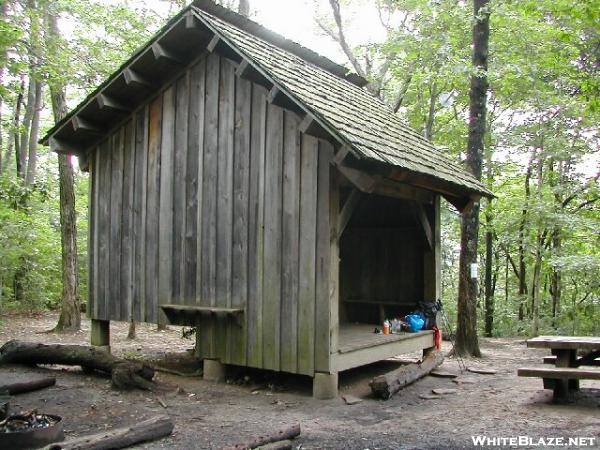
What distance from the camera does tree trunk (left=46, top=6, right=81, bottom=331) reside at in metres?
12.9

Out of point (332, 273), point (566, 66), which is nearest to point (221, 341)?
point (332, 273)

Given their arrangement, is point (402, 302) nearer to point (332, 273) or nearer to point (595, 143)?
point (332, 273)

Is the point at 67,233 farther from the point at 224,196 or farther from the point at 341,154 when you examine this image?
the point at 341,154

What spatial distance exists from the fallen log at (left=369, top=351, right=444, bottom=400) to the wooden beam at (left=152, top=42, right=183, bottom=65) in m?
5.26

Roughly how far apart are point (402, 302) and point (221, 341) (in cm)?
378

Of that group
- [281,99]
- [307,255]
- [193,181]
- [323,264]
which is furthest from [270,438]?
A: [193,181]

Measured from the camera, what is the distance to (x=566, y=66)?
1120cm

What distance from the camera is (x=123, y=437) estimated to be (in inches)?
190

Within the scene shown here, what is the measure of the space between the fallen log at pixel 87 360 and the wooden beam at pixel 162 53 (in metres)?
4.23

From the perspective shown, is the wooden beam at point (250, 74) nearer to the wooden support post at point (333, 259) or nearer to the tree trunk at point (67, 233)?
the wooden support post at point (333, 259)

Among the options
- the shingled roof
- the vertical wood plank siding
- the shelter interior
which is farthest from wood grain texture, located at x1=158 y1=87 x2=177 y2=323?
the shelter interior

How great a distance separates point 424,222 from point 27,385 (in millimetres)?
6235

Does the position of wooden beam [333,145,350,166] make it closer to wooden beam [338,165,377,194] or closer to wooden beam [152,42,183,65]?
wooden beam [338,165,377,194]

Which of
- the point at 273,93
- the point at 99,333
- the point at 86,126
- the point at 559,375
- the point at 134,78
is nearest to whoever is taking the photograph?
the point at 559,375
